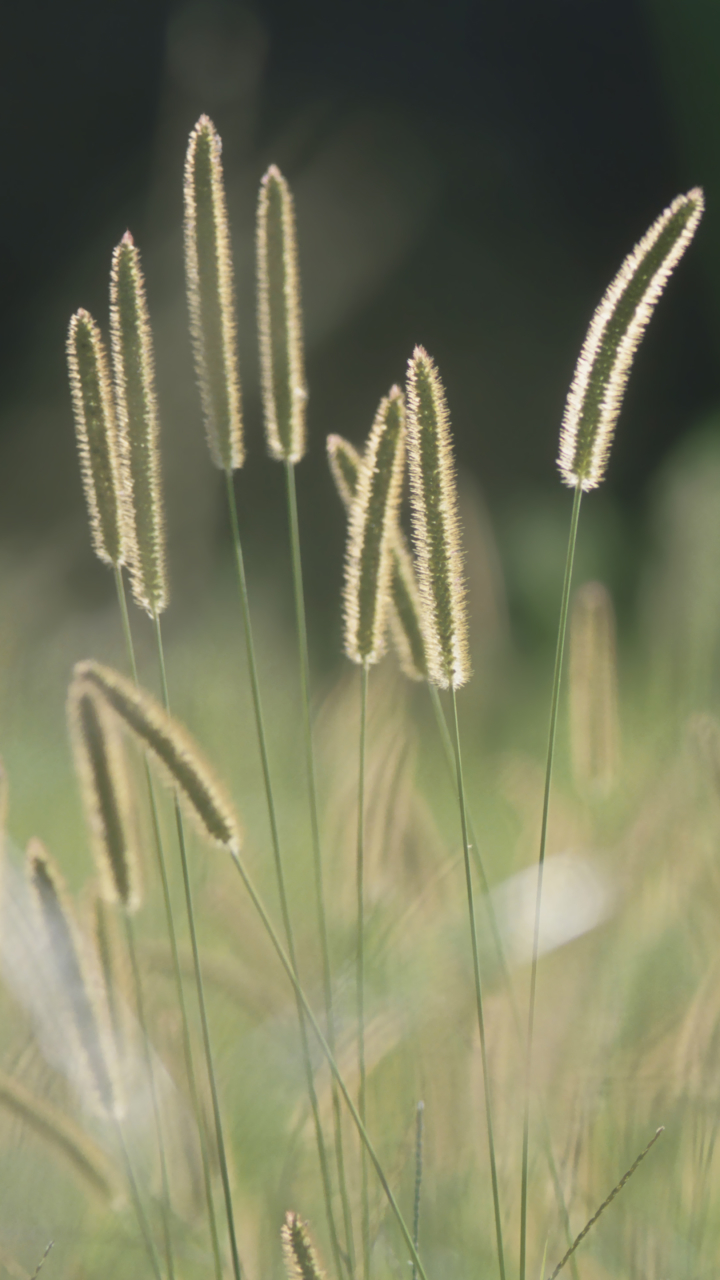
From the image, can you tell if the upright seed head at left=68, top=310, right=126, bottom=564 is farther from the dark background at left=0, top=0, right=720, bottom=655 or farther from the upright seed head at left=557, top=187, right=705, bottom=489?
the dark background at left=0, top=0, right=720, bottom=655

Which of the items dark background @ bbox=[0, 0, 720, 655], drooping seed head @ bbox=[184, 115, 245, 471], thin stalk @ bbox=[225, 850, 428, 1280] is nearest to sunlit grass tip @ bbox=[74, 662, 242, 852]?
thin stalk @ bbox=[225, 850, 428, 1280]

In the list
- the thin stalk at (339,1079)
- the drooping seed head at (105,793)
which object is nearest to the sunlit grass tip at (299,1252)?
the thin stalk at (339,1079)

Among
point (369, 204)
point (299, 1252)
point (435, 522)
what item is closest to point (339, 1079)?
point (299, 1252)

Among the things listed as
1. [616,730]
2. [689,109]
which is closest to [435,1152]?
[616,730]

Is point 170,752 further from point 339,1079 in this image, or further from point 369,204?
point 369,204

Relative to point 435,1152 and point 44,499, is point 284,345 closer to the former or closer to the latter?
point 435,1152

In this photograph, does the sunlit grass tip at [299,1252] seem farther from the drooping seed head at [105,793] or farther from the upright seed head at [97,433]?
the upright seed head at [97,433]
